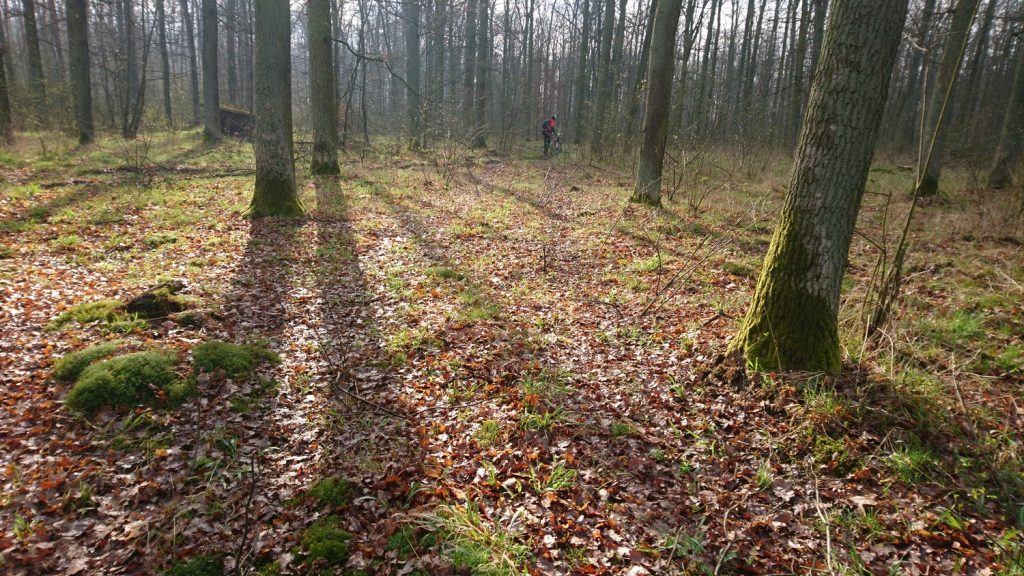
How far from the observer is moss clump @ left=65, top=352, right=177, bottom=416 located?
4047mm

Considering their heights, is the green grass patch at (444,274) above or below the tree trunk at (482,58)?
below

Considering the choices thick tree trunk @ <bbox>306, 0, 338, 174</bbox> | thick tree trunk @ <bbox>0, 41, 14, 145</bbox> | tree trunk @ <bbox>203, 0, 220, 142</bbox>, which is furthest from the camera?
tree trunk @ <bbox>203, 0, 220, 142</bbox>

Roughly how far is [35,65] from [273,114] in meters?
14.2

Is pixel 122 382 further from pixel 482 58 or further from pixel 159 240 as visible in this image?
pixel 482 58

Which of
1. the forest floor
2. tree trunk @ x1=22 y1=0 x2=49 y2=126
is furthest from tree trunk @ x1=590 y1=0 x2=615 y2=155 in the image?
tree trunk @ x1=22 y1=0 x2=49 y2=126

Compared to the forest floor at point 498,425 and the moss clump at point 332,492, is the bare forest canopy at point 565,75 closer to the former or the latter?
the forest floor at point 498,425

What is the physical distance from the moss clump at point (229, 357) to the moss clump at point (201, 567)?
2057 millimetres

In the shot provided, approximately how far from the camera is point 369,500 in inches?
136

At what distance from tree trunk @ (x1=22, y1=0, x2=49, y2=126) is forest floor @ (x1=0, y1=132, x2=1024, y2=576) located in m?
13.2

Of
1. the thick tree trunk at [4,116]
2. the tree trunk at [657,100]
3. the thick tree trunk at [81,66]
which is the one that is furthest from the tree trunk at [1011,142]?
the thick tree trunk at [4,116]

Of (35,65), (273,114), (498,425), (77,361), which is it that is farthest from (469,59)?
(498,425)

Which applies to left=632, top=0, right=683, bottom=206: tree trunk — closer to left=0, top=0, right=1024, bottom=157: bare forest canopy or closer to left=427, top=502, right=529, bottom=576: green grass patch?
left=0, top=0, right=1024, bottom=157: bare forest canopy

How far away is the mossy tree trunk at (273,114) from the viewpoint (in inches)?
365

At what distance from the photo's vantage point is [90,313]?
213 inches
